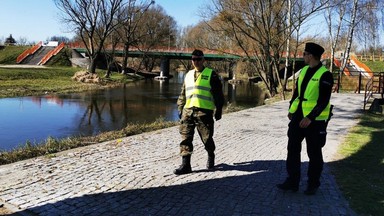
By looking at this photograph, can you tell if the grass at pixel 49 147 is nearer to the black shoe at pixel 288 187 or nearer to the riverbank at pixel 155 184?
the riverbank at pixel 155 184

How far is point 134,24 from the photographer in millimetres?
52969

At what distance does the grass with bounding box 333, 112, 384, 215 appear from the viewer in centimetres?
539

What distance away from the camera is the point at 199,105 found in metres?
6.41

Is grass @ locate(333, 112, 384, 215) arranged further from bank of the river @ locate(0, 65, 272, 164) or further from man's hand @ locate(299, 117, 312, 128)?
bank of the river @ locate(0, 65, 272, 164)

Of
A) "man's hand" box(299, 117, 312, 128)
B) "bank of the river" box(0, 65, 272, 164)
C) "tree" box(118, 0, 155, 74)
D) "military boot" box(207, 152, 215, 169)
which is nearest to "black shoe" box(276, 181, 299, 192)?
"man's hand" box(299, 117, 312, 128)

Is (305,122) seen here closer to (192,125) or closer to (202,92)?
(202,92)

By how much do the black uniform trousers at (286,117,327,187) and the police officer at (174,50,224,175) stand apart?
138cm

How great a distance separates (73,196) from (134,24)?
49761 mm

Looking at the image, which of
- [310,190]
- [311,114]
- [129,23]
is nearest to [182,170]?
[310,190]

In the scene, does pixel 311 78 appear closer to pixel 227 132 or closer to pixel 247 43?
pixel 227 132

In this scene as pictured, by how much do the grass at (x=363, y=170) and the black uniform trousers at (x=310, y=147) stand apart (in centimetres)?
61

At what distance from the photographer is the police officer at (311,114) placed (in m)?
5.30

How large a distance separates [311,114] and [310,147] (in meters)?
0.52

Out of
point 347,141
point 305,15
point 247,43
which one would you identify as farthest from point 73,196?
point 247,43
